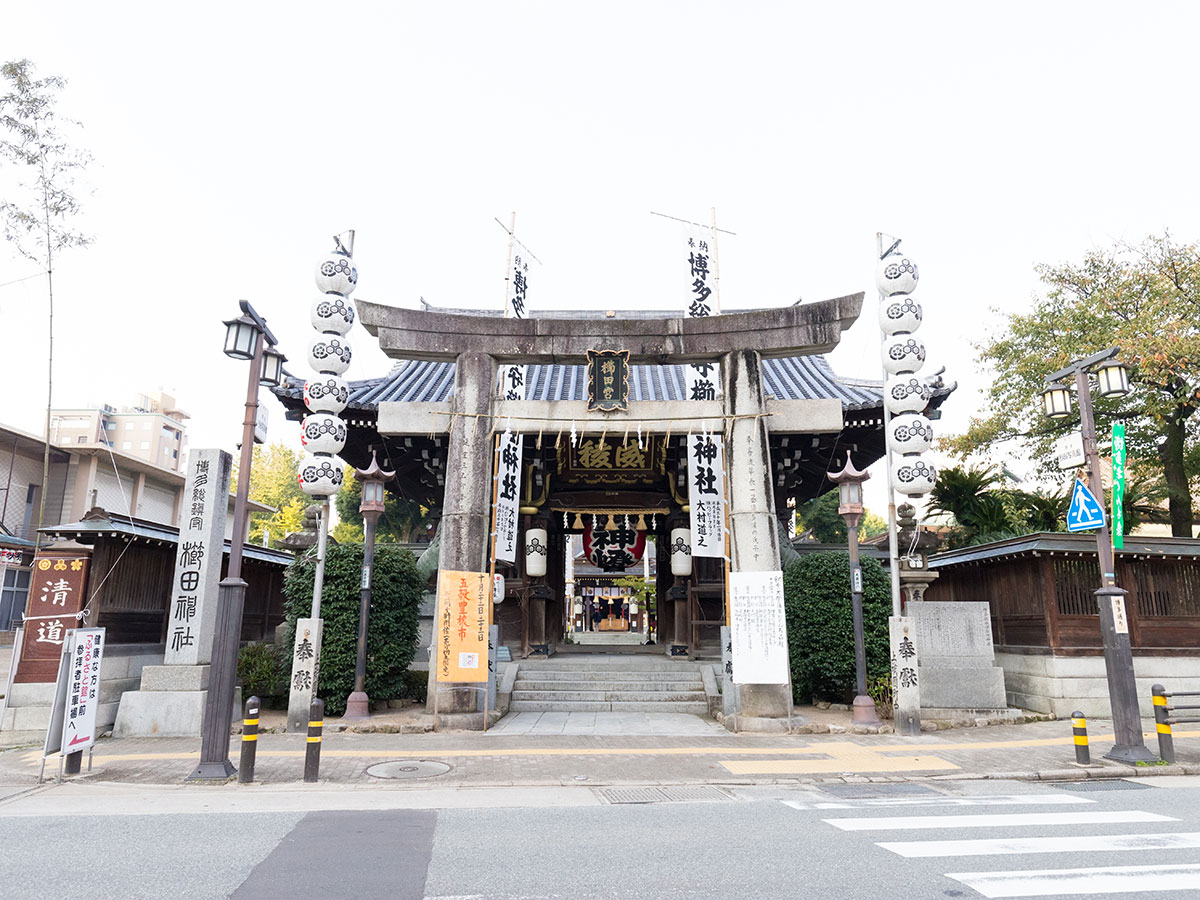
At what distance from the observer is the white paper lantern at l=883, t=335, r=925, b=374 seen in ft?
45.4

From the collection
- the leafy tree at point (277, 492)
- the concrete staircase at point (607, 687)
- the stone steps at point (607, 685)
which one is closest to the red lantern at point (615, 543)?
the concrete staircase at point (607, 687)

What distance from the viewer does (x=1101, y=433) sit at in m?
20.8

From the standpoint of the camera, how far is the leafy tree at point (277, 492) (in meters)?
50.9

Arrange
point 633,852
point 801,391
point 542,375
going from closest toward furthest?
point 633,852, point 801,391, point 542,375

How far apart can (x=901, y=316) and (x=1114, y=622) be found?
6395 millimetres

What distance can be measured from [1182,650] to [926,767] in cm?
952

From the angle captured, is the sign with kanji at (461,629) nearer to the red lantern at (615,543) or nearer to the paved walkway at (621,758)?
the paved walkway at (621,758)

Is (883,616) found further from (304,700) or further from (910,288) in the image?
(304,700)

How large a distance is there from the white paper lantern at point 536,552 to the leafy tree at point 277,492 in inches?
1342

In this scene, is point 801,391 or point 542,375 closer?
point 801,391

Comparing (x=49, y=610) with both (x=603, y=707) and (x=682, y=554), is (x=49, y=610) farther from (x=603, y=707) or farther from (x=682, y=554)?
(x=682, y=554)

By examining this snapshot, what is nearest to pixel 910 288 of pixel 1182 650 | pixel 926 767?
pixel 926 767

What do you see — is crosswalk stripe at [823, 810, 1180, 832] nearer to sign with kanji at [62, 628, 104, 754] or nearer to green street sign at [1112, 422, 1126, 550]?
green street sign at [1112, 422, 1126, 550]

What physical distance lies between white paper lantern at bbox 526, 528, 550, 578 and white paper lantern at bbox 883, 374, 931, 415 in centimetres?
1016
